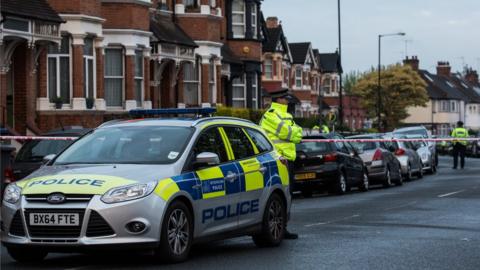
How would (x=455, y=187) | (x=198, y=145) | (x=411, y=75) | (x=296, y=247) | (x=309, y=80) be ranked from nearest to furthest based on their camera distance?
(x=198, y=145)
(x=296, y=247)
(x=455, y=187)
(x=309, y=80)
(x=411, y=75)

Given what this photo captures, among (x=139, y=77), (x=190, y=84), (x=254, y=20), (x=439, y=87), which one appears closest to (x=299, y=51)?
(x=254, y=20)

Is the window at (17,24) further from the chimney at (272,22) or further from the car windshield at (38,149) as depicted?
the chimney at (272,22)

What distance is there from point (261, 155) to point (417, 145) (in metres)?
29.1

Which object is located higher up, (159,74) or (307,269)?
(159,74)

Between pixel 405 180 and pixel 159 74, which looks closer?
pixel 405 180

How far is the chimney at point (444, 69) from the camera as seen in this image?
436 feet

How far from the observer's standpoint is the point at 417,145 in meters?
40.9

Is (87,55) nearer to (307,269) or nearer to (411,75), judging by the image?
(307,269)

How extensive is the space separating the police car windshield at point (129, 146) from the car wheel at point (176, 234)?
557mm

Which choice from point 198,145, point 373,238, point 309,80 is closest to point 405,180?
point 373,238

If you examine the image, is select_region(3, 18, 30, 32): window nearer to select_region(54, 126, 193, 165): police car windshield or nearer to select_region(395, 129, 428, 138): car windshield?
select_region(54, 126, 193, 165): police car windshield

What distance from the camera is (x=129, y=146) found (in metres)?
11.2

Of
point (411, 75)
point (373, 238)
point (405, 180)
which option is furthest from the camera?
point (411, 75)

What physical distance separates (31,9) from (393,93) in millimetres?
72603
